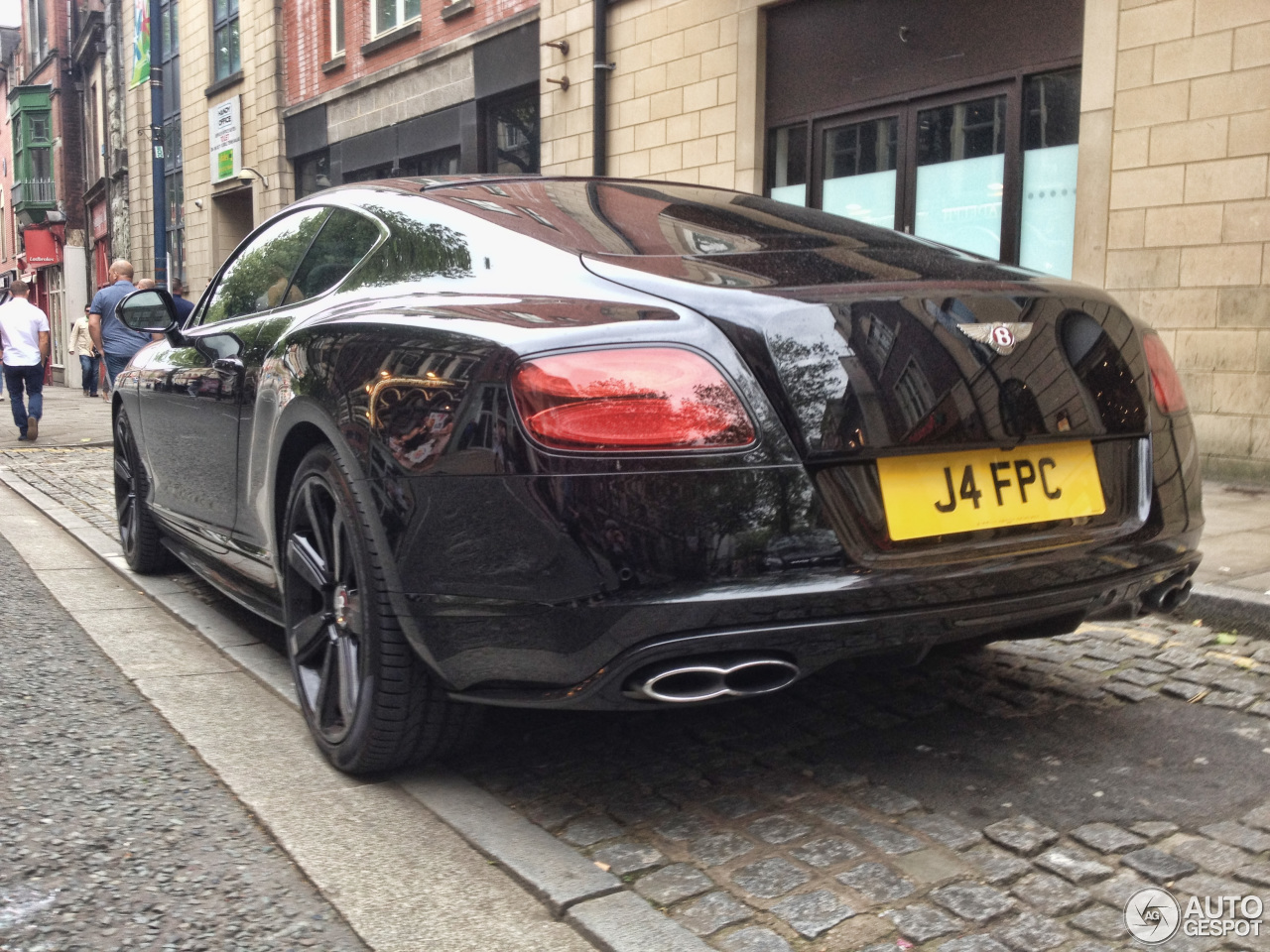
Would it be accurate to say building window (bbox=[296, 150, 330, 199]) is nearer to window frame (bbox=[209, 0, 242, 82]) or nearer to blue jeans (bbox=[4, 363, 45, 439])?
window frame (bbox=[209, 0, 242, 82])

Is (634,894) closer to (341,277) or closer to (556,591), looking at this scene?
(556,591)

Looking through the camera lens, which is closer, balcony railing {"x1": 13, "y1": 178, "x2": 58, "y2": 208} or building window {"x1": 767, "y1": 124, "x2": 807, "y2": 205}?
building window {"x1": 767, "y1": 124, "x2": 807, "y2": 205}

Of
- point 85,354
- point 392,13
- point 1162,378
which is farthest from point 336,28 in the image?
point 1162,378

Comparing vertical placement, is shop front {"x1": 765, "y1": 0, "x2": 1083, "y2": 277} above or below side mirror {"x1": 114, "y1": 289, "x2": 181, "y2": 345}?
above

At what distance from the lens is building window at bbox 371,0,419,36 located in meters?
17.5

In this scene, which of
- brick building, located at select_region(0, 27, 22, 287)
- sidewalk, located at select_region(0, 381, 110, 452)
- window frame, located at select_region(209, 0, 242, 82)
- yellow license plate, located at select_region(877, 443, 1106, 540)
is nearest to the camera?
yellow license plate, located at select_region(877, 443, 1106, 540)

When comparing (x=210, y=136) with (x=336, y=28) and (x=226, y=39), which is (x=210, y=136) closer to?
(x=226, y=39)

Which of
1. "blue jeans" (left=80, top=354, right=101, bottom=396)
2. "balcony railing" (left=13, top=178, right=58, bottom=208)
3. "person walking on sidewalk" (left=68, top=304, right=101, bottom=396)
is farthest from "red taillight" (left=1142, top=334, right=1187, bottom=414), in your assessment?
"balcony railing" (left=13, top=178, right=58, bottom=208)

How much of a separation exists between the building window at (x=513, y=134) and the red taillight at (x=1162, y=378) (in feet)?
39.3

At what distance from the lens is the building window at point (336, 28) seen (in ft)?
64.5

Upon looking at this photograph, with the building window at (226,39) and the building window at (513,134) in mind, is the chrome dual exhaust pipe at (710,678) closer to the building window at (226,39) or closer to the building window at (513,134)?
the building window at (513,134)

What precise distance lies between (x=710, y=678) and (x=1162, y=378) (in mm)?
1362

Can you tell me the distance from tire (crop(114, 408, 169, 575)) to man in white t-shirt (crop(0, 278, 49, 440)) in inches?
350

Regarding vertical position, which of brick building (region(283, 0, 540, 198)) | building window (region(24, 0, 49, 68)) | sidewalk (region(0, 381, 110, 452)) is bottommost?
sidewalk (region(0, 381, 110, 452))
